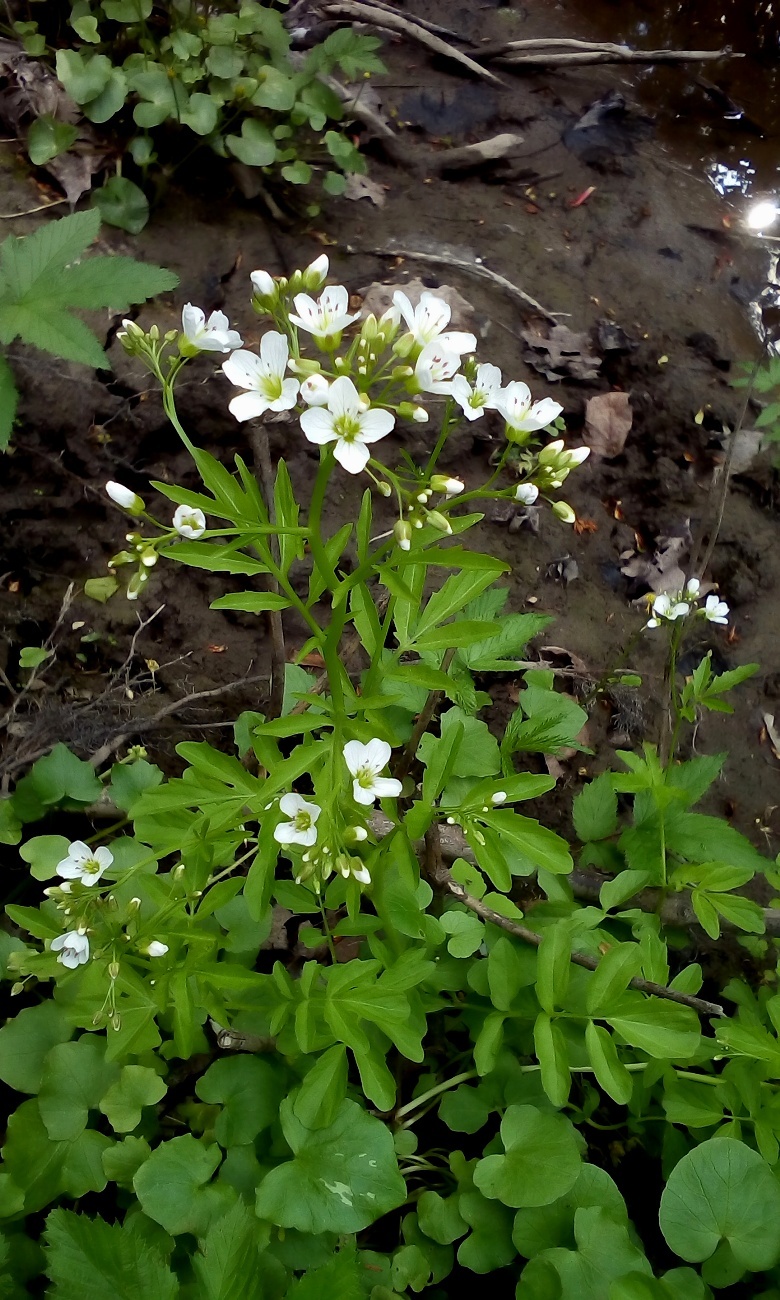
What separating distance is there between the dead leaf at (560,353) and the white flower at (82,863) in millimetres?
3095

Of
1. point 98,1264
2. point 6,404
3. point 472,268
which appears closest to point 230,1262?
point 98,1264

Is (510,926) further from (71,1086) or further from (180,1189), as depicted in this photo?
(71,1086)

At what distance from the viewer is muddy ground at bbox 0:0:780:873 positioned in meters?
2.89

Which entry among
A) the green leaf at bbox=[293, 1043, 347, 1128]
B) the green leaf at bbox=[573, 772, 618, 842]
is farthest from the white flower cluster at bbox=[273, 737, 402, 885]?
the green leaf at bbox=[573, 772, 618, 842]

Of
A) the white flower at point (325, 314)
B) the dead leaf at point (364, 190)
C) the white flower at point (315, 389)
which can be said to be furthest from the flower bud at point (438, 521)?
the dead leaf at point (364, 190)

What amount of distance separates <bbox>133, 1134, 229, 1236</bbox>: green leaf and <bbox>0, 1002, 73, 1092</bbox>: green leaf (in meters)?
0.40

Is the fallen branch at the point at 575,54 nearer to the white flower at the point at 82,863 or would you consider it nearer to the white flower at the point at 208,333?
the white flower at the point at 208,333

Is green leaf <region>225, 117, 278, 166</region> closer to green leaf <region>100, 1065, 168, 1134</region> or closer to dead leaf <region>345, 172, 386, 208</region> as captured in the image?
dead leaf <region>345, 172, 386, 208</region>

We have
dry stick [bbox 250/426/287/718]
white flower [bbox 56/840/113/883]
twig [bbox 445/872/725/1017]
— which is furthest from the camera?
dry stick [bbox 250/426/287/718]

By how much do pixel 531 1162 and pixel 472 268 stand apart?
3928 mm

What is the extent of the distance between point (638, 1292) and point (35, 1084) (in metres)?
1.44

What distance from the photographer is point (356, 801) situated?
1602 mm

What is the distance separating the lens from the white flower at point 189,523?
150 centimetres

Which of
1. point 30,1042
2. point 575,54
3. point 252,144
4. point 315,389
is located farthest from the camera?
point 575,54
